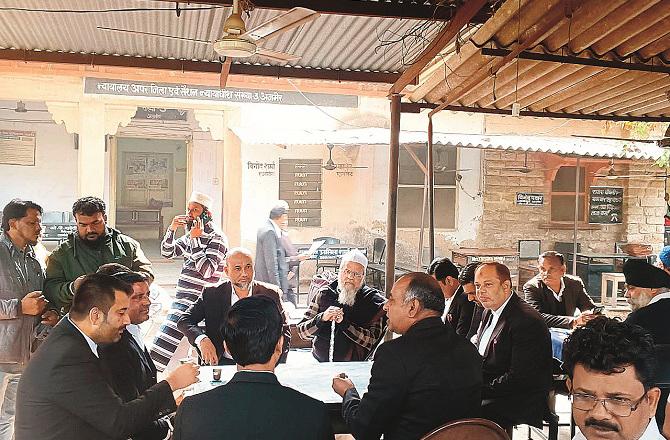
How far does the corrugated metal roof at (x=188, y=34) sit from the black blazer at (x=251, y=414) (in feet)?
11.2

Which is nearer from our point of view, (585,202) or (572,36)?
(572,36)

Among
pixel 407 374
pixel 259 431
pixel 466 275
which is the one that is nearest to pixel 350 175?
pixel 466 275

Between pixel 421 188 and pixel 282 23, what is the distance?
9.30 m

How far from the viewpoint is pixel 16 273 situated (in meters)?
4.45

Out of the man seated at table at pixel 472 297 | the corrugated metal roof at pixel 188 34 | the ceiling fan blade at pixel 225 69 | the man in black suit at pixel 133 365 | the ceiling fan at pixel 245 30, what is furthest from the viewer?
the ceiling fan blade at pixel 225 69

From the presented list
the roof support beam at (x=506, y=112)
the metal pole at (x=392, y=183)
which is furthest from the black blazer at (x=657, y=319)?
the roof support beam at (x=506, y=112)

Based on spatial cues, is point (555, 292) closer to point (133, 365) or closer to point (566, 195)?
point (133, 365)

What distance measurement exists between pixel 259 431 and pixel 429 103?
518cm

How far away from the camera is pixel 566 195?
13438 millimetres

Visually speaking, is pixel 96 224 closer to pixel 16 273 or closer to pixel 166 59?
pixel 16 273

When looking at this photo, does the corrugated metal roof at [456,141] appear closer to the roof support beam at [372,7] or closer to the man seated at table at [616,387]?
the roof support beam at [372,7]

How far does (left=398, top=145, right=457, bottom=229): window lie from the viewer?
13.0 m

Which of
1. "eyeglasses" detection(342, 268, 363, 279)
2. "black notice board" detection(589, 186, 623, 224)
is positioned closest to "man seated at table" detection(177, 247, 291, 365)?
"eyeglasses" detection(342, 268, 363, 279)

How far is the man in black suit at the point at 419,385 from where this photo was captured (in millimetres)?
2934
